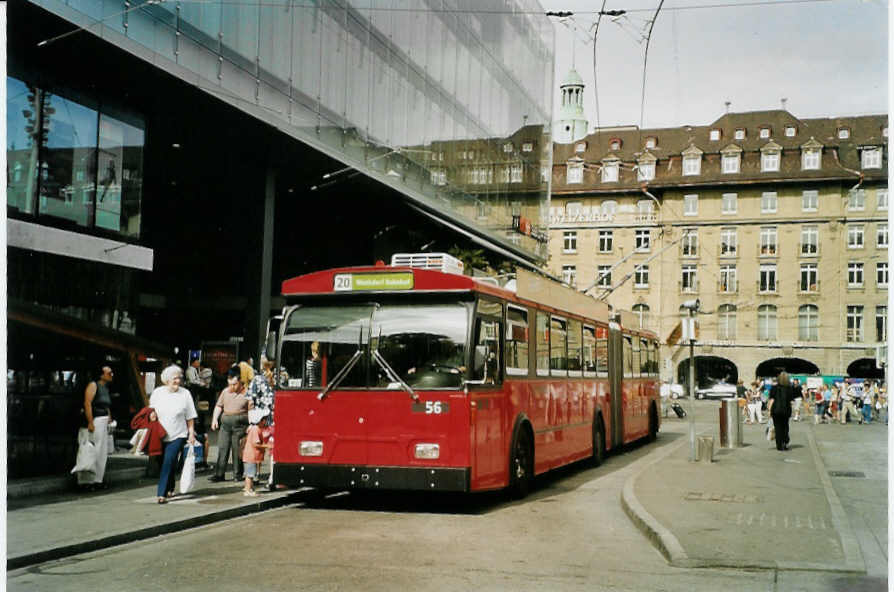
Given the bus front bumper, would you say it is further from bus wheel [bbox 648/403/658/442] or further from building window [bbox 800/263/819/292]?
building window [bbox 800/263/819/292]

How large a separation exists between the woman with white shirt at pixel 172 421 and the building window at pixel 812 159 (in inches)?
1607

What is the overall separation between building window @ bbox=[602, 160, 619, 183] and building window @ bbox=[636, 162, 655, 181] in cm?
184

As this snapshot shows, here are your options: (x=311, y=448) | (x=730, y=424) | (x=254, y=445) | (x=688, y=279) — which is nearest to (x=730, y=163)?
(x=688, y=279)

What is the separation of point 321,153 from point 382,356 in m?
14.5

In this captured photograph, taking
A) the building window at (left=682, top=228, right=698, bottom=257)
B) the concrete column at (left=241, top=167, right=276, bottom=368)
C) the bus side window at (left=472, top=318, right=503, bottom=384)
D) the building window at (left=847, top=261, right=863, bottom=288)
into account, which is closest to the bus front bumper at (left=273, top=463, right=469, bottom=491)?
the bus side window at (left=472, top=318, right=503, bottom=384)

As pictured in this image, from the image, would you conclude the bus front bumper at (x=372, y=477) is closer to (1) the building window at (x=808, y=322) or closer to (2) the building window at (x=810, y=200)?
(1) the building window at (x=808, y=322)

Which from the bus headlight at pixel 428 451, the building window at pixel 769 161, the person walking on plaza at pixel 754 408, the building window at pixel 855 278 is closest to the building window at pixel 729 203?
the building window at pixel 769 161

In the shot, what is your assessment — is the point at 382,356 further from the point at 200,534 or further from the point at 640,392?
the point at 640,392

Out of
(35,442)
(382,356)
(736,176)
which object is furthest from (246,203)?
(736,176)

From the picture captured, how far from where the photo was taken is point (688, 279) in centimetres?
7438

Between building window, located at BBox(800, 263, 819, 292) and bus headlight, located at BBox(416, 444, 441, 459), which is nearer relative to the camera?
bus headlight, located at BBox(416, 444, 441, 459)

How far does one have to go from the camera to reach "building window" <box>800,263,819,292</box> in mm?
36406

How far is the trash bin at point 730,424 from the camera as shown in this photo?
2422cm

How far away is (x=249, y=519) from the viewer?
40.2 ft
